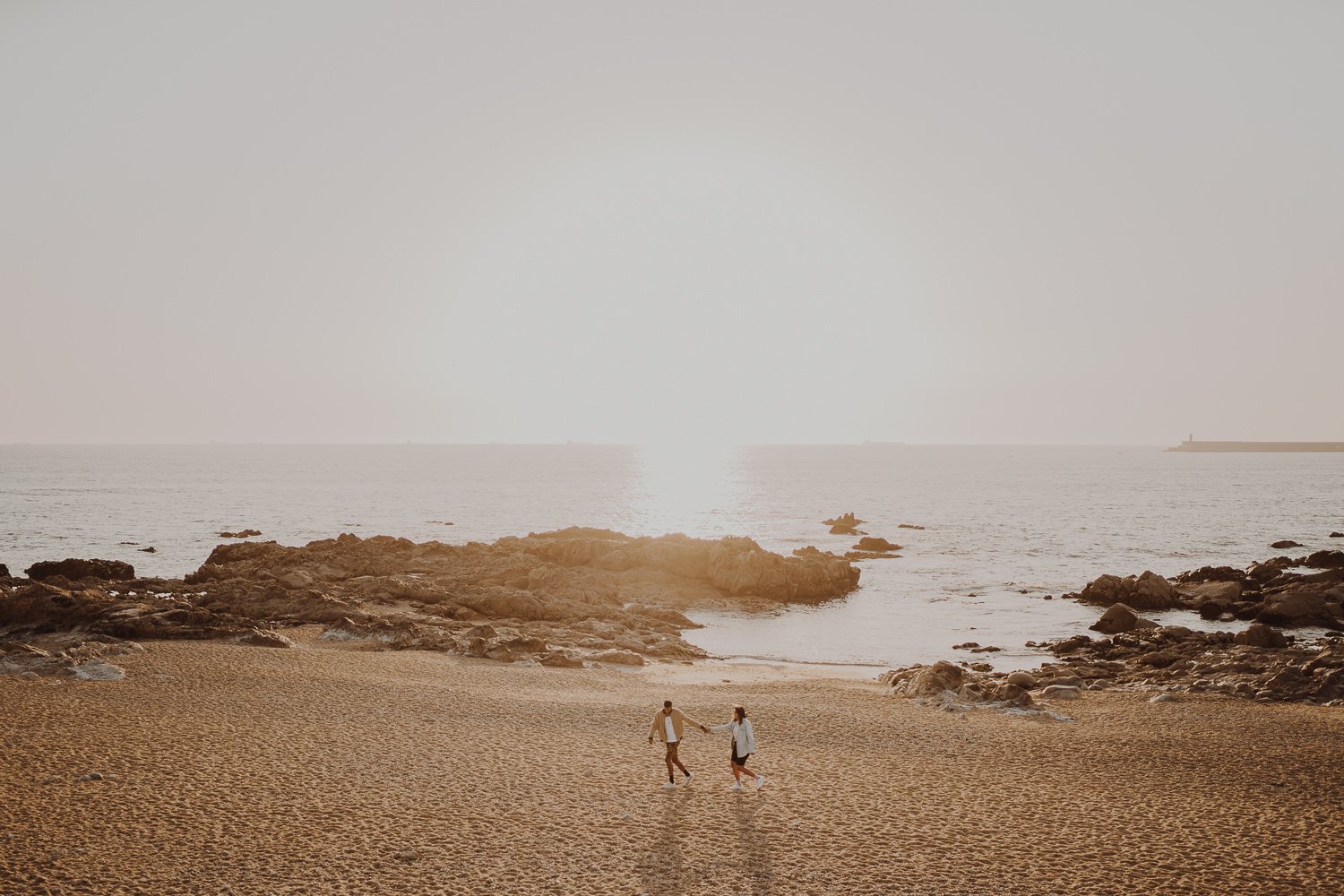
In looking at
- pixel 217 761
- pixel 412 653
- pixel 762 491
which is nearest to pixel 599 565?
pixel 412 653

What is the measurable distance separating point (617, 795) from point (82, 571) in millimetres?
52384

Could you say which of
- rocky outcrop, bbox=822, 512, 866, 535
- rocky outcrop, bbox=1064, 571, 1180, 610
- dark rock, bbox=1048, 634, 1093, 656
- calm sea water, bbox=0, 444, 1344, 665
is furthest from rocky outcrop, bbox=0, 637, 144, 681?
rocky outcrop, bbox=822, 512, 866, 535

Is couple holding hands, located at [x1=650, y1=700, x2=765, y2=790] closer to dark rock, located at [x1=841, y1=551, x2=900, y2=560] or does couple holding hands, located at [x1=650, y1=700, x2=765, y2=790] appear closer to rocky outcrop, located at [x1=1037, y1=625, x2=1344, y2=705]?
rocky outcrop, located at [x1=1037, y1=625, x2=1344, y2=705]

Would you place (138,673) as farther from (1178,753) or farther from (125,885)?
(1178,753)

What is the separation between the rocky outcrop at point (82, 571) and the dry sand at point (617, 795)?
104ft

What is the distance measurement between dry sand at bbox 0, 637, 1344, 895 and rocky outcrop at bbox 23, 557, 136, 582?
3172cm

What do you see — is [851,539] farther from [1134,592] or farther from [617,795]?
[617,795]

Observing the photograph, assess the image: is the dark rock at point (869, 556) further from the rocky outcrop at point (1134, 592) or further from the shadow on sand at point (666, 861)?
the shadow on sand at point (666, 861)

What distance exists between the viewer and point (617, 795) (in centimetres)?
2000

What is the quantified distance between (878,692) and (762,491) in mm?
162302

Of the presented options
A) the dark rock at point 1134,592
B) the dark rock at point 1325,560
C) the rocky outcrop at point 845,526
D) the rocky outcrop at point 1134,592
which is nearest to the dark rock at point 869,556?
the rocky outcrop at point 845,526

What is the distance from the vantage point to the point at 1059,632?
4766 centimetres

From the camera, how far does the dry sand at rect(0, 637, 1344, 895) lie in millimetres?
15883

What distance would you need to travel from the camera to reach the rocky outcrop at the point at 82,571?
183 feet
